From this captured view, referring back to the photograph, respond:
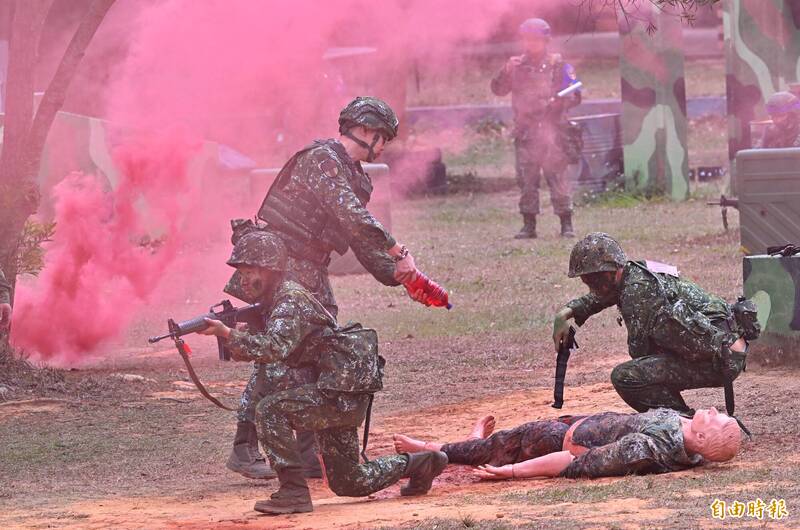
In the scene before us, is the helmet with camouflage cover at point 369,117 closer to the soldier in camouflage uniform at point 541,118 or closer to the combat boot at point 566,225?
the soldier in camouflage uniform at point 541,118

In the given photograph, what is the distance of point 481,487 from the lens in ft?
23.2

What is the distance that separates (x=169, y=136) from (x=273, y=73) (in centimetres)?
264

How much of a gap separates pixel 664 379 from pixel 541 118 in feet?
31.6

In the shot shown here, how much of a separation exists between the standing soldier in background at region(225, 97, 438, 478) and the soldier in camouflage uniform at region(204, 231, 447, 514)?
62cm

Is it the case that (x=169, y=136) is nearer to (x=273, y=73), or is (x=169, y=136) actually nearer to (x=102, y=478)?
(x=273, y=73)

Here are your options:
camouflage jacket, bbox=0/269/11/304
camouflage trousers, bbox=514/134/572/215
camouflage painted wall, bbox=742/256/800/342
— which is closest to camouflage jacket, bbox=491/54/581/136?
camouflage trousers, bbox=514/134/572/215

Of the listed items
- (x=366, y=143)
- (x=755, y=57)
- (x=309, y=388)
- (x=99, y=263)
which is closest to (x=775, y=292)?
(x=366, y=143)

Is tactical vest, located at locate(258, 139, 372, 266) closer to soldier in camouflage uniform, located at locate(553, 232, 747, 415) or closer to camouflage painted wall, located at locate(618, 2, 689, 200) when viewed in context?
soldier in camouflage uniform, located at locate(553, 232, 747, 415)

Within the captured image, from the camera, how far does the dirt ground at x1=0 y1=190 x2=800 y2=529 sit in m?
6.35

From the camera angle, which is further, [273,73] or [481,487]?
[273,73]

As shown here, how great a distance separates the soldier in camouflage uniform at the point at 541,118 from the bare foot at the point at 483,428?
30.7 ft

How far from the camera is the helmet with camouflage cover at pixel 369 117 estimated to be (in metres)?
7.36

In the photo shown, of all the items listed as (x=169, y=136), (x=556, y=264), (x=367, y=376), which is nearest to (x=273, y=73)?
(x=169, y=136)

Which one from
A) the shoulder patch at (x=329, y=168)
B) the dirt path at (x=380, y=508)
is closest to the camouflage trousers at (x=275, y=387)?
the dirt path at (x=380, y=508)
